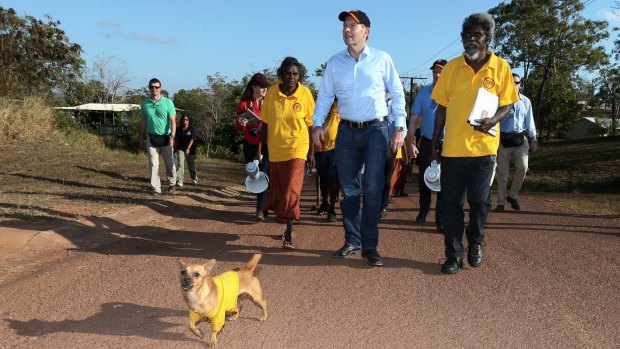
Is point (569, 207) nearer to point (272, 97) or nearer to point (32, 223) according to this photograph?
point (272, 97)

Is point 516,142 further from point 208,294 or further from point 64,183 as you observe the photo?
point 64,183

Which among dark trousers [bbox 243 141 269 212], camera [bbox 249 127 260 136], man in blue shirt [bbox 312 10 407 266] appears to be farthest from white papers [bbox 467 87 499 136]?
camera [bbox 249 127 260 136]

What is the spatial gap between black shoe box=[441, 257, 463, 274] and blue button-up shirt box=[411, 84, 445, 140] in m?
2.45

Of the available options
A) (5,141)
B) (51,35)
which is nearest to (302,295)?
(5,141)

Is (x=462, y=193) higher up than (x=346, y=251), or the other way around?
(x=462, y=193)

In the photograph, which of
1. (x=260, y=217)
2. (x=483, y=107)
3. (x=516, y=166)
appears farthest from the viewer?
(x=516, y=166)

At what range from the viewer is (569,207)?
8.40 m

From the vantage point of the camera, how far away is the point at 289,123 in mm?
5699

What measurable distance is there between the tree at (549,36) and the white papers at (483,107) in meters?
37.9

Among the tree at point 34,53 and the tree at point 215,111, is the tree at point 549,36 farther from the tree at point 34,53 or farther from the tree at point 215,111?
the tree at point 34,53

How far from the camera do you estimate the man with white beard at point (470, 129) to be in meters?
4.30

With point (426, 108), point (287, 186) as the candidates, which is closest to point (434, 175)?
point (287, 186)

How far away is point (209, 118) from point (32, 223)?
3258cm

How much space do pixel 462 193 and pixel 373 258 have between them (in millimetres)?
987
